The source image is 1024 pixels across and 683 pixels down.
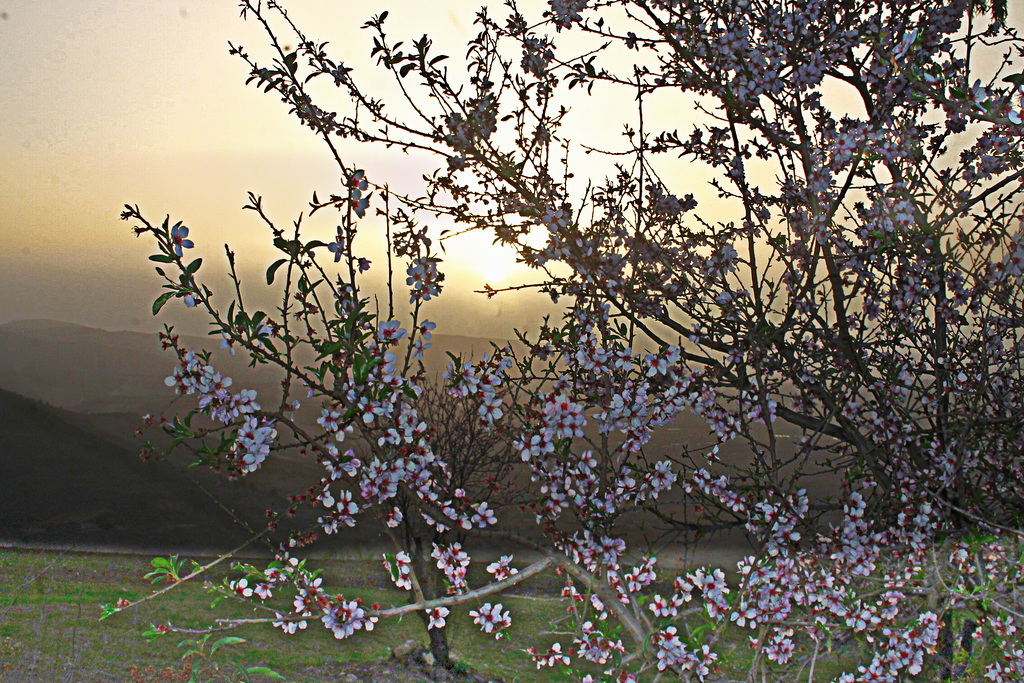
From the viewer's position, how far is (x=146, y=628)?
5723 mm

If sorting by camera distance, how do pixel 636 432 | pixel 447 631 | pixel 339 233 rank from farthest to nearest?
pixel 447 631 < pixel 636 432 < pixel 339 233

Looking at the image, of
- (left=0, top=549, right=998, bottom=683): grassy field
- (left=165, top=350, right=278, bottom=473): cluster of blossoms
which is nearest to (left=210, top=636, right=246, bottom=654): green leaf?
(left=0, top=549, right=998, bottom=683): grassy field

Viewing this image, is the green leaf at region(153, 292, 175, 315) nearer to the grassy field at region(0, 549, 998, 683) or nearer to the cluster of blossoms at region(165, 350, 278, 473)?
the cluster of blossoms at region(165, 350, 278, 473)

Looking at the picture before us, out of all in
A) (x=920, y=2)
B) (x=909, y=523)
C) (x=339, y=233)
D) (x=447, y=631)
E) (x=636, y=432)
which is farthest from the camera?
(x=447, y=631)

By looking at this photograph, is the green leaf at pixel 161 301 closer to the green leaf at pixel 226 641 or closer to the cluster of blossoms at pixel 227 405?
the cluster of blossoms at pixel 227 405

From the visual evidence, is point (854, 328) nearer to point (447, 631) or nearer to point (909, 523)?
point (909, 523)

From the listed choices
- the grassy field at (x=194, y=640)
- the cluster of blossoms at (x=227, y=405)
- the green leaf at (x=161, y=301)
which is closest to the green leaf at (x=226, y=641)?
the grassy field at (x=194, y=640)

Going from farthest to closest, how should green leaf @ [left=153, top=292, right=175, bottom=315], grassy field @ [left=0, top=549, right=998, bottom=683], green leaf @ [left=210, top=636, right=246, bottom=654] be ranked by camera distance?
grassy field @ [left=0, top=549, right=998, bottom=683] < green leaf @ [left=210, top=636, right=246, bottom=654] < green leaf @ [left=153, top=292, right=175, bottom=315]

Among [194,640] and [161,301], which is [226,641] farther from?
[161,301]

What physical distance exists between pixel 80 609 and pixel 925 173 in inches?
294

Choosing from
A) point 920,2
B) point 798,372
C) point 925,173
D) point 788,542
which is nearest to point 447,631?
point 788,542

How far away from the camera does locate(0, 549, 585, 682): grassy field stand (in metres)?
5.00

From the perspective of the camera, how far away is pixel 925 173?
11.3 feet

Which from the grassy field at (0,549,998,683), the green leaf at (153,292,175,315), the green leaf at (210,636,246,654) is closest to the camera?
the green leaf at (153,292,175,315)
